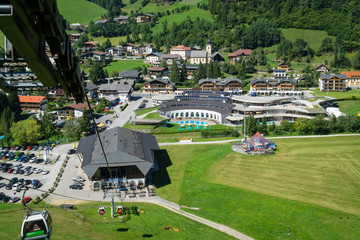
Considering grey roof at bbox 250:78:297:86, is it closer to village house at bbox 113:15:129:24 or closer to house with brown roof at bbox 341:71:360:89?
house with brown roof at bbox 341:71:360:89

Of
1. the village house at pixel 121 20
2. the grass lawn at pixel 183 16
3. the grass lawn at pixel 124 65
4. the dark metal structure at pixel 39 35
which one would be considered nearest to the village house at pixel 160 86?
the grass lawn at pixel 124 65

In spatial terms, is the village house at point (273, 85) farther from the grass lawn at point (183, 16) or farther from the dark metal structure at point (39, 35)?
the dark metal structure at point (39, 35)

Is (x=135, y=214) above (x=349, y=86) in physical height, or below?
below

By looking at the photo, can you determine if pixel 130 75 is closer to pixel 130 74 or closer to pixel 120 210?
pixel 130 74

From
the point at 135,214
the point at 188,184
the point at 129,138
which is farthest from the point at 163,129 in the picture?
the point at 135,214

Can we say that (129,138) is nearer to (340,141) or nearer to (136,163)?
(136,163)

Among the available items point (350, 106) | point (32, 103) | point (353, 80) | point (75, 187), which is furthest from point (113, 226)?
point (353, 80)
